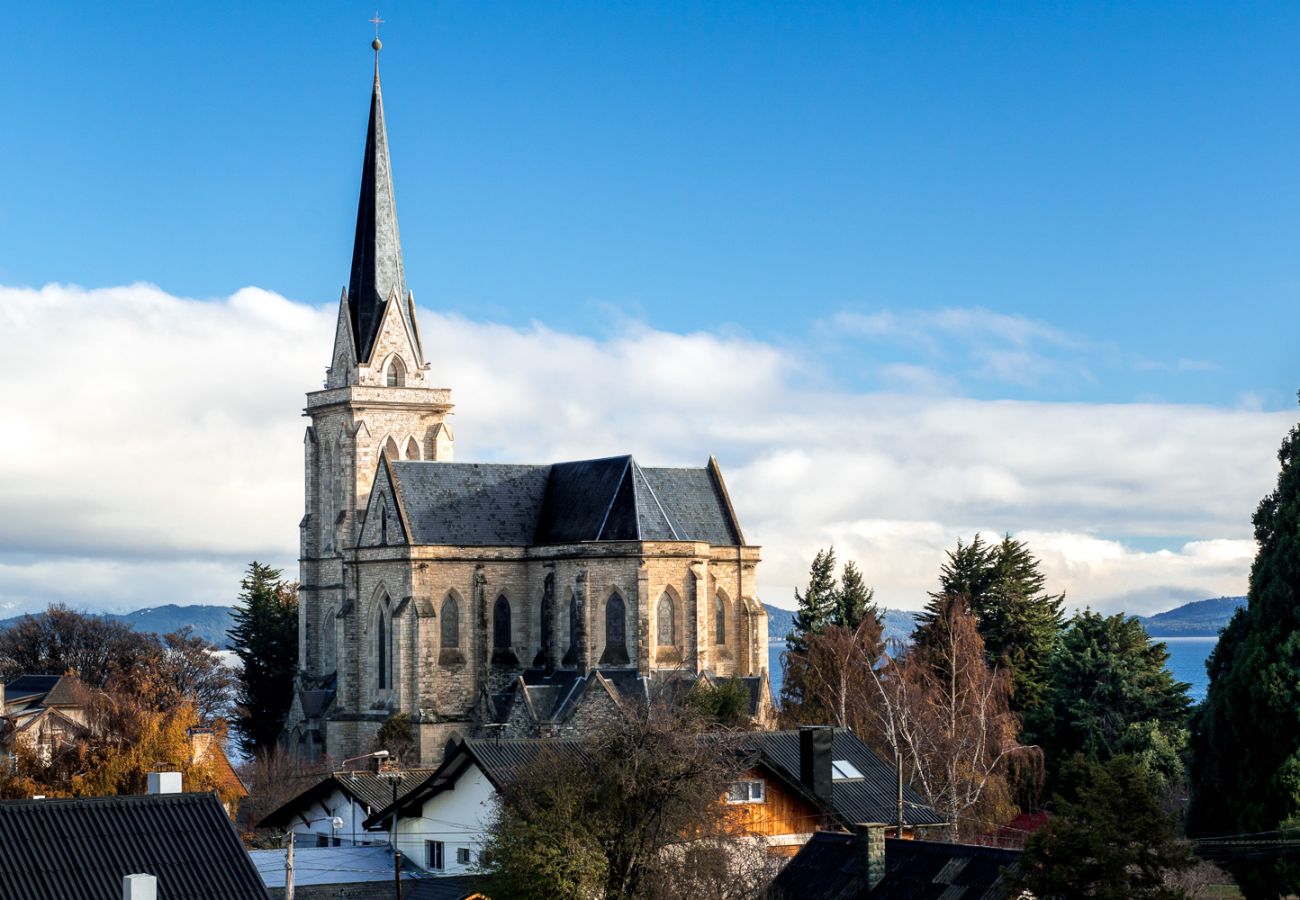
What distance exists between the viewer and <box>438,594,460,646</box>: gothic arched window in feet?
257

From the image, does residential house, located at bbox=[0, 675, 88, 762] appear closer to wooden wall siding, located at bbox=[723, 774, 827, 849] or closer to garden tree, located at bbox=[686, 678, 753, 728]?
garden tree, located at bbox=[686, 678, 753, 728]

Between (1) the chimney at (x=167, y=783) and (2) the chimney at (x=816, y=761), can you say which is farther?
(2) the chimney at (x=816, y=761)

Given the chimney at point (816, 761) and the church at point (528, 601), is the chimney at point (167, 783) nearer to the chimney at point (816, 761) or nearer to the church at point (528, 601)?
the chimney at point (816, 761)

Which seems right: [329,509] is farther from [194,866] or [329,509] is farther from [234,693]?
[194,866]

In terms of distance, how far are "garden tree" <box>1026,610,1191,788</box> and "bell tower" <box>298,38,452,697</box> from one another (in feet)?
121

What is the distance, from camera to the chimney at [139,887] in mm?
24547

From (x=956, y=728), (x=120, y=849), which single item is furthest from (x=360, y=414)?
(x=120, y=849)

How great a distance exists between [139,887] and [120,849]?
6.94ft

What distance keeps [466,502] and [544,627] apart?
6.40 meters

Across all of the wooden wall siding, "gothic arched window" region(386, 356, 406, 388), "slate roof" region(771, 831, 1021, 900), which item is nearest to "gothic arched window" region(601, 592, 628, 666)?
"gothic arched window" region(386, 356, 406, 388)

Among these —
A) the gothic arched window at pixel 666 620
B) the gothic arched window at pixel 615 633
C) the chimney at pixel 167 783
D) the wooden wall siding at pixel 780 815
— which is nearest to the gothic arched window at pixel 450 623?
the gothic arched window at pixel 615 633

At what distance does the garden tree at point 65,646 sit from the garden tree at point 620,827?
7467 centimetres

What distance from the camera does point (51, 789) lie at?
5522cm

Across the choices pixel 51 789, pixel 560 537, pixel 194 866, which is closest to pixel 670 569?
pixel 560 537
